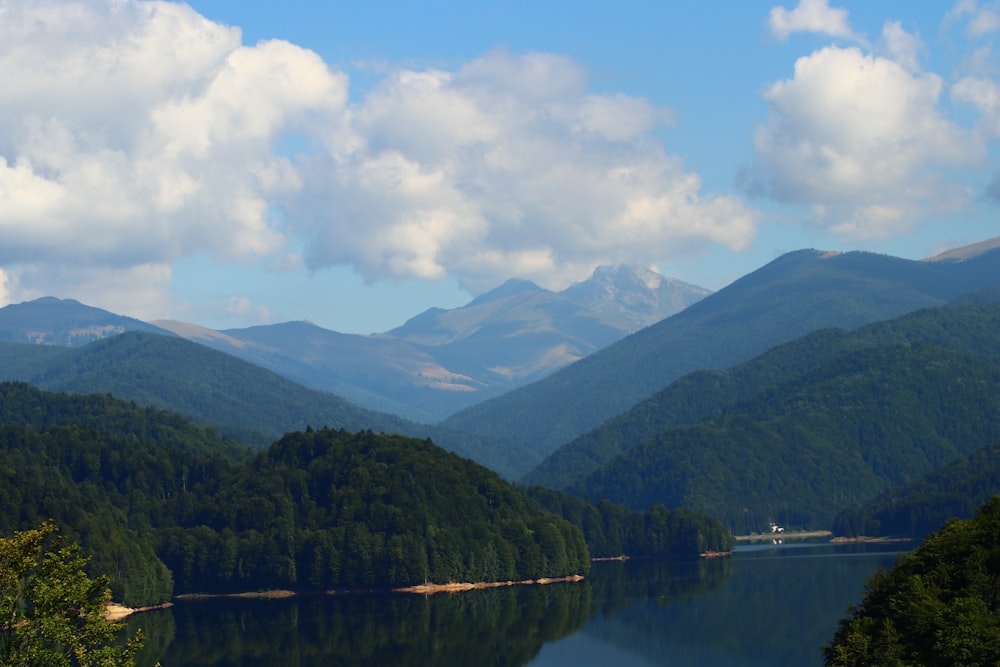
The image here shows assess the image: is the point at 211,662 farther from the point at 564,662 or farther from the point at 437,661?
the point at 564,662

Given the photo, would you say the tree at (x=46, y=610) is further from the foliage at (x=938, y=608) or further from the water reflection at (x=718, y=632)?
the water reflection at (x=718, y=632)

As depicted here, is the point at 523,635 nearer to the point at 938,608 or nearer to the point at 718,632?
the point at 718,632

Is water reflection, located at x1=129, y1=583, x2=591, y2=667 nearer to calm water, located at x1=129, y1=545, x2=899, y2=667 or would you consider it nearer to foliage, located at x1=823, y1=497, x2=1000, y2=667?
calm water, located at x1=129, y1=545, x2=899, y2=667

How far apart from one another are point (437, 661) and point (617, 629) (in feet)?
117

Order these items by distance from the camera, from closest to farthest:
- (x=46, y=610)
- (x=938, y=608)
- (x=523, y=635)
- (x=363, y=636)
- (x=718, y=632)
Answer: (x=46, y=610)
(x=938, y=608)
(x=523, y=635)
(x=363, y=636)
(x=718, y=632)

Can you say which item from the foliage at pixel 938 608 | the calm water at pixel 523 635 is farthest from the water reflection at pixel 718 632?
the foliage at pixel 938 608

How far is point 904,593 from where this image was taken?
99.9 m

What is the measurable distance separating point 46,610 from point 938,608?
58.4m

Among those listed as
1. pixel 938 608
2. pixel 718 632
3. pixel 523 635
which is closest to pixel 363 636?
pixel 523 635

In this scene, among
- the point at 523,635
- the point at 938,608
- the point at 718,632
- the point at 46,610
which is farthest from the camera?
the point at 718,632

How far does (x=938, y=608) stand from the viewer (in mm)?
93250

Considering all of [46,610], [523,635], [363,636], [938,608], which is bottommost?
[363,636]

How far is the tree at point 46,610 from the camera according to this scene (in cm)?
6400

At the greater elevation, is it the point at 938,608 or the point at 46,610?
the point at 46,610
